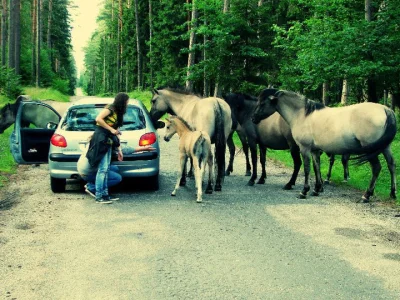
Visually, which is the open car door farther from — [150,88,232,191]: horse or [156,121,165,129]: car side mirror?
[150,88,232,191]: horse

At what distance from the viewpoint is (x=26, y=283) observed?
15.6 feet

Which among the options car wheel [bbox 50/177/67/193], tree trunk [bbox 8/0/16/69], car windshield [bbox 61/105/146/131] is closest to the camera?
car wheel [bbox 50/177/67/193]

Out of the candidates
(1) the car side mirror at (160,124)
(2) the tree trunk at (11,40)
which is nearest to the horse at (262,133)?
(1) the car side mirror at (160,124)

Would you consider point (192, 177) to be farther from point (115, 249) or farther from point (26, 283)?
point (26, 283)

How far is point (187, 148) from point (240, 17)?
12.1m

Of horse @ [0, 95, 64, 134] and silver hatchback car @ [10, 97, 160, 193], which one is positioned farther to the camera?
horse @ [0, 95, 64, 134]

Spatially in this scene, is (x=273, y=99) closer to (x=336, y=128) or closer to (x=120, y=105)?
(x=336, y=128)

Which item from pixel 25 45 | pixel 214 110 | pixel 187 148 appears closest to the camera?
pixel 187 148

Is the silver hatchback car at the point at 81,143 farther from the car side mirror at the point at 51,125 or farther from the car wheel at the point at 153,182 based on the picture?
the car side mirror at the point at 51,125

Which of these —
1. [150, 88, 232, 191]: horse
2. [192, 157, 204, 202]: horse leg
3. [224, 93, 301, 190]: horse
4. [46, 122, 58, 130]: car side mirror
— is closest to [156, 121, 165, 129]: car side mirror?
[150, 88, 232, 191]: horse

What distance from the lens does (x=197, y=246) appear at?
5.99 m

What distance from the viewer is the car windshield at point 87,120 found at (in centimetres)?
940

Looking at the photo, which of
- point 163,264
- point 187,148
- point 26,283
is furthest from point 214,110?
point 26,283

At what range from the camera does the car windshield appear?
30.8 ft
